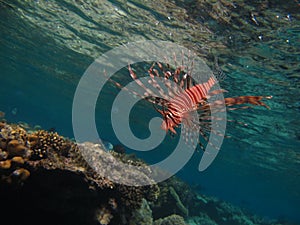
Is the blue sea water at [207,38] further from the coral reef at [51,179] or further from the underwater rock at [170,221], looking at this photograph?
the coral reef at [51,179]

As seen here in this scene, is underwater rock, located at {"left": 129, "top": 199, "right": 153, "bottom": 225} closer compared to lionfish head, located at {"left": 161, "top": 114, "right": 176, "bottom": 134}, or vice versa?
lionfish head, located at {"left": 161, "top": 114, "right": 176, "bottom": 134}

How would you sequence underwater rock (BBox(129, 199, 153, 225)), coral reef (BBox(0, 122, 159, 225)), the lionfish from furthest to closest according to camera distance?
underwater rock (BBox(129, 199, 153, 225)) < coral reef (BBox(0, 122, 159, 225)) < the lionfish

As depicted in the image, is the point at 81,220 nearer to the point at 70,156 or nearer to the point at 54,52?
the point at 70,156

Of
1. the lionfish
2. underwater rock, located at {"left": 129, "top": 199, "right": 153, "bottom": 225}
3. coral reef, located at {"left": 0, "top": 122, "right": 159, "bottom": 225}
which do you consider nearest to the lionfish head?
the lionfish

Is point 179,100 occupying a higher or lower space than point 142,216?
higher

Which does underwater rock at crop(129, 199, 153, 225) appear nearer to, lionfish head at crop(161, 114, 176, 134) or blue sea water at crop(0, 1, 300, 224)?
lionfish head at crop(161, 114, 176, 134)

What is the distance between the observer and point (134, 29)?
12734mm

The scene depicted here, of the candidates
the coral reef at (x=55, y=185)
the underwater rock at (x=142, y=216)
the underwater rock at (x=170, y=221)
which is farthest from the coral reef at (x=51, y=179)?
the underwater rock at (x=170, y=221)

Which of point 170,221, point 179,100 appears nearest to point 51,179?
point 179,100

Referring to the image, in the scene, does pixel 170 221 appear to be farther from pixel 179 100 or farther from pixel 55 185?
pixel 179 100

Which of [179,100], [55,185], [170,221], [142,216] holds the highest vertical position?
[179,100]

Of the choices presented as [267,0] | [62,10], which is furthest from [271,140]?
[62,10]

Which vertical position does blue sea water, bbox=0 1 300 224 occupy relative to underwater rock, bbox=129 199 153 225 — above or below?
above

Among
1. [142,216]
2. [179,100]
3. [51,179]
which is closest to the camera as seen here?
[179,100]
